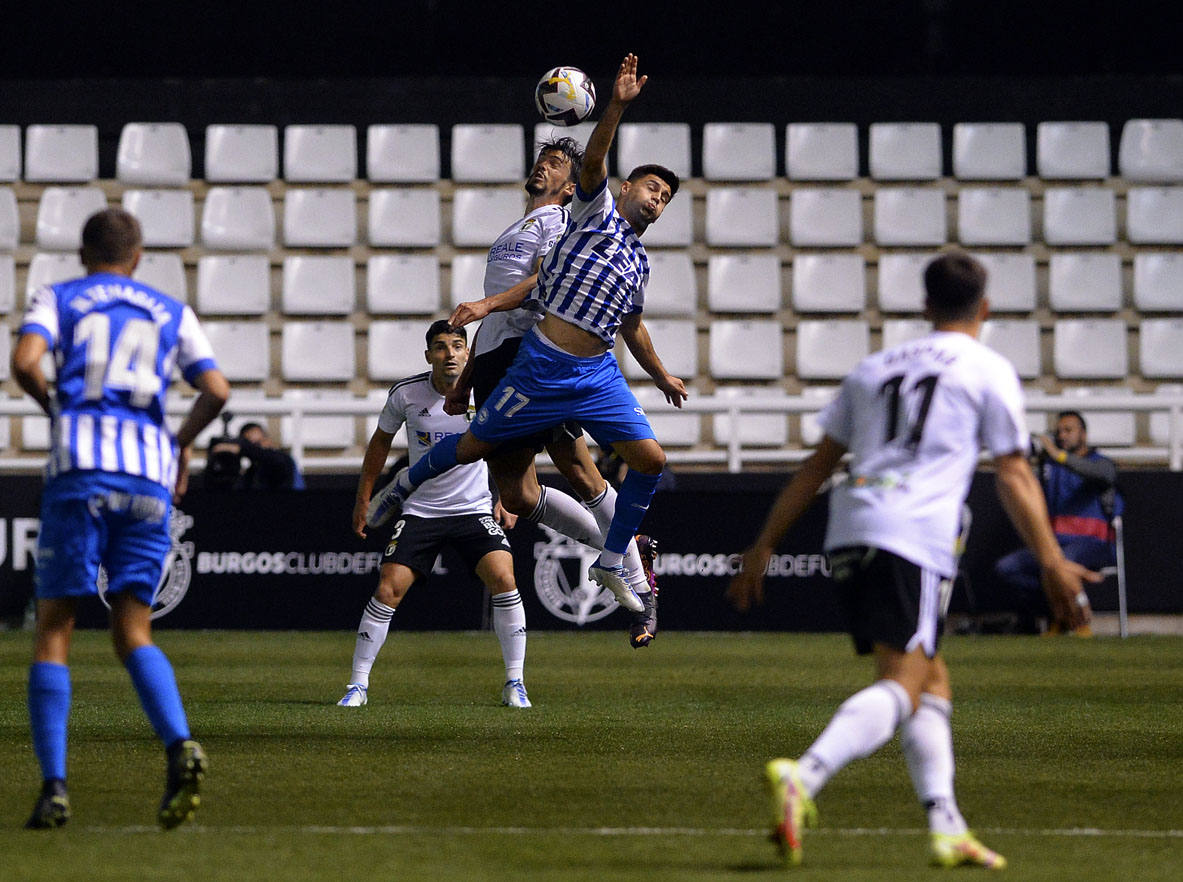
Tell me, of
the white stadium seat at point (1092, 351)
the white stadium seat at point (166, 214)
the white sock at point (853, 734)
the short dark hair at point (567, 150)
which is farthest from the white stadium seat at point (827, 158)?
the white sock at point (853, 734)

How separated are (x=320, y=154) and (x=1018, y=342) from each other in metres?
7.49

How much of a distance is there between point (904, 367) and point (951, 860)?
1.29 meters

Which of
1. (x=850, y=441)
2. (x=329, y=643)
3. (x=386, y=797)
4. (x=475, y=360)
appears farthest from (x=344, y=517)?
(x=850, y=441)

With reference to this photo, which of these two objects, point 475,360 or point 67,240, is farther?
point 67,240

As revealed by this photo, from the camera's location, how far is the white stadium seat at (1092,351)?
688 inches

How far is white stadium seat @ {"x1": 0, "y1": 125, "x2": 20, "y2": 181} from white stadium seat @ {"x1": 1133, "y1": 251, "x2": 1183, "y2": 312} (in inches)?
466

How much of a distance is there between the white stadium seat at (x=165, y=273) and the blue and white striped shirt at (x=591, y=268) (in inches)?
412

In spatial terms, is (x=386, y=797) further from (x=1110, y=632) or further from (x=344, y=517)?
(x=1110, y=632)

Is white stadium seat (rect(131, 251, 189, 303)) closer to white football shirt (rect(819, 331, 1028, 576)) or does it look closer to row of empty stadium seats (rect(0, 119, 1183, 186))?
row of empty stadium seats (rect(0, 119, 1183, 186))

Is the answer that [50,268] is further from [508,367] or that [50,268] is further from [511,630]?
[508,367]

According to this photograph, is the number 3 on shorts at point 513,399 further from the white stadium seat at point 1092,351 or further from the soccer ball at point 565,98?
the white stadium seat at point 1092,351

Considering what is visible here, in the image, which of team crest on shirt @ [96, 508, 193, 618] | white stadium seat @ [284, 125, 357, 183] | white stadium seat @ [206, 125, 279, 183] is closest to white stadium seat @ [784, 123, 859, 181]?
white stadium seat @ [284, 125, 357, 183]

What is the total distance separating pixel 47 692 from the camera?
5066mm

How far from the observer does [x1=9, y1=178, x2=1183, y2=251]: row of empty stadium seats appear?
17828mm
